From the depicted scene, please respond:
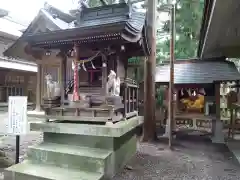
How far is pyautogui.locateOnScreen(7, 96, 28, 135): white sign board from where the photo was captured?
4.42 m

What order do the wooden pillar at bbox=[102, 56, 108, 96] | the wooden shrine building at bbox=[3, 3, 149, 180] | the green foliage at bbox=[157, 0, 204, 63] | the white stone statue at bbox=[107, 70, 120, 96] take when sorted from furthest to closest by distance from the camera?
the green foliage at bbox=[157, 0, 204, 63]
the wooden pillar at bbox=[102, 56, 108, 96]
the white stone statue at bbox=[107, 70, 120, 96]
the wooden shrine building at bbox=[3, 3, 149, 180]

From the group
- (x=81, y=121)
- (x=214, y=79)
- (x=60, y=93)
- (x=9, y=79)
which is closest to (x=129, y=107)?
(x=81, y=121)

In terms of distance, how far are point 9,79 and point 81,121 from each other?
41.7 ft

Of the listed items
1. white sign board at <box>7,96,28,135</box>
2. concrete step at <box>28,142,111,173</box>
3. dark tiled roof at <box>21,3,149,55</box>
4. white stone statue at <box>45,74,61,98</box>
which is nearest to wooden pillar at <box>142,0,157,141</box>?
dark tiled roof at <box>21,3,149,55</box>

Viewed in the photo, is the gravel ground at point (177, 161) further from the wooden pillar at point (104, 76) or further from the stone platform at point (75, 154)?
the wooden pillar at point (104, 76)

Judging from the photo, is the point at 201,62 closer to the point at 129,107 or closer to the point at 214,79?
the point at 214,79

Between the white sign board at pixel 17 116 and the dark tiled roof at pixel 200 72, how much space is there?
581cm

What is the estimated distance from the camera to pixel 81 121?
5.45 metres

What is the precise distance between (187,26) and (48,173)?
11.6m

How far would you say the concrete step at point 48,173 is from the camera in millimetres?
4164

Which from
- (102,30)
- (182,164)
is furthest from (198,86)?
(102,30)

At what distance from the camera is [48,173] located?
4.34 meters

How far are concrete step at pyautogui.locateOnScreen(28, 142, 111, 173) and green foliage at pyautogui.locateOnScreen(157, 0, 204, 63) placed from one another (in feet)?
29.4

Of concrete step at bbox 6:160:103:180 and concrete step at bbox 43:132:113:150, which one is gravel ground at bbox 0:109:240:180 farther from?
concrete step at bbox 43:132:113:150
